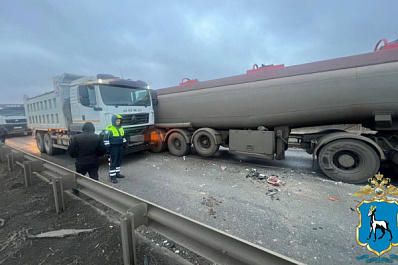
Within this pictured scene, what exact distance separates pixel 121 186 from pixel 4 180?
2917mm

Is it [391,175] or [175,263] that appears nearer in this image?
[175,263]

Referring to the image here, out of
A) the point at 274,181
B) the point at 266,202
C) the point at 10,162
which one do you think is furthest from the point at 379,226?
the point at 10,162

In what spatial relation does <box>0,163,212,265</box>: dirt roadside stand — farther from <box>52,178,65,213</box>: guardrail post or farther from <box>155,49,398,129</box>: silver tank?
<box>155,49,398,129</box>: silver tank

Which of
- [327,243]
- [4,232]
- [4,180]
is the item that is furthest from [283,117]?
[4,180]

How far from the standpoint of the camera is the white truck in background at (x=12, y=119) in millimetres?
13109

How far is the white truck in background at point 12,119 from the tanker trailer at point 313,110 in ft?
51.3

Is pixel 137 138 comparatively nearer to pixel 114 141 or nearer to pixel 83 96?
pixel 114 141

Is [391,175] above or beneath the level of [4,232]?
beneath

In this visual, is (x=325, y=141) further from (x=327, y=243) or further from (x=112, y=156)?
(x=112, y=156)

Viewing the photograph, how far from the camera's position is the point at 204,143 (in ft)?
19.7

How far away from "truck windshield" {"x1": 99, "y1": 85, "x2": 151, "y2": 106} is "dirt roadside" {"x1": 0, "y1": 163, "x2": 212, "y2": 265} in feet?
10.0

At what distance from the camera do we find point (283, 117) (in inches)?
179

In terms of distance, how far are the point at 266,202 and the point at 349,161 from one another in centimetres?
241

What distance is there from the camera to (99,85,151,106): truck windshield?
516 cm
